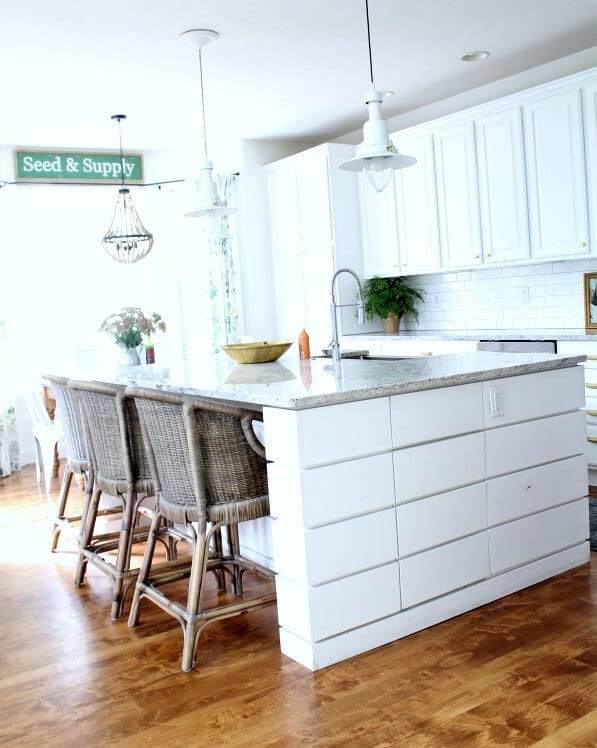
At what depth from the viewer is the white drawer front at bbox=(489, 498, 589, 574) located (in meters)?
3.19

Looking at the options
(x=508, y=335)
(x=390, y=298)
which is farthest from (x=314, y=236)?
(x=508, y=335)

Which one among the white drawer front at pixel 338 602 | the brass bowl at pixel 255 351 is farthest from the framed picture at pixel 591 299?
the white drawer front at pixel 338 602

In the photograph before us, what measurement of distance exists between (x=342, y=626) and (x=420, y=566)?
1.28ft

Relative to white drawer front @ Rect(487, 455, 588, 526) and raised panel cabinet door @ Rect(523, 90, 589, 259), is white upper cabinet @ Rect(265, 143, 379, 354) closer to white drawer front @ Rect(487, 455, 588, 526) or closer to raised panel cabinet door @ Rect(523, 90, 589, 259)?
raised panel cabinet door @ Rect(523, 90, 589, 259)

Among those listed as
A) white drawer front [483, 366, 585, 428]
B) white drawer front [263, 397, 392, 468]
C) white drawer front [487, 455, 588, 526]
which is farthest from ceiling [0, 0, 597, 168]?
white drawer front [487, 455, 588, 526]

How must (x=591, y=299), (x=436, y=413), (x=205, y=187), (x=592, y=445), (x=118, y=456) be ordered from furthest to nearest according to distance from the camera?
(x=591, y=299) → (x=592, y=445) → (x=205, y=187) → (x=118, y=456) → (x=436, y=413)

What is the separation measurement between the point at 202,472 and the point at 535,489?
4.65ft

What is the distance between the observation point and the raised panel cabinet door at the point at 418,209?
237 inches

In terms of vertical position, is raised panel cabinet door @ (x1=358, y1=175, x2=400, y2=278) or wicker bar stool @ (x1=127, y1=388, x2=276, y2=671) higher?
raised panel cabinet door @ (x1=358, y1=175, x2=400, y2=278)

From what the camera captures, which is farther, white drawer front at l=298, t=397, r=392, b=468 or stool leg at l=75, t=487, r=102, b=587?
stool leg at l=75, t=487, r=102, b=587

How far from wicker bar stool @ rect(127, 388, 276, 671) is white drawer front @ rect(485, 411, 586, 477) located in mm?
931

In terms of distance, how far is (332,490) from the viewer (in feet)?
8.89

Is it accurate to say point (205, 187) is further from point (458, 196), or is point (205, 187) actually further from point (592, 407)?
point (592, 407)

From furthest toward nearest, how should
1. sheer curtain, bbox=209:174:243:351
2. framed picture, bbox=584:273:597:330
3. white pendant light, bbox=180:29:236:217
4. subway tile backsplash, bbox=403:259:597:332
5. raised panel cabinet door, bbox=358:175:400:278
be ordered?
sheer curtain, bbox=209:174:243:351
raised panel cabinet door, bbox=358:175:400:278
subway tile backsplash, bbox=403:259:597:332
framed picture, bbox=584:273:597:330
white pendant light, bbox=180:29:236:217
